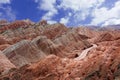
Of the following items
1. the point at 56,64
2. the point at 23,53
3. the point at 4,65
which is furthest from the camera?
the point at 23,53

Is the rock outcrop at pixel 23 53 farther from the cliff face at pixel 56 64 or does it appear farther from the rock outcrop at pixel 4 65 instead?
the rock outcrop at pixel 4 65

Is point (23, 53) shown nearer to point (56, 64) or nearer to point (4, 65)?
point (4, 65)

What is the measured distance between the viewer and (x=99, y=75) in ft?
88.6

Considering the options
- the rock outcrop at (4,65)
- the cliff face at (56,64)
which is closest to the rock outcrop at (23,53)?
the cliff face at (56,64)

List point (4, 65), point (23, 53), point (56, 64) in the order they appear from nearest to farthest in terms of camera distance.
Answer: point (56, 64)
point (4, 65)
point (23, 53)

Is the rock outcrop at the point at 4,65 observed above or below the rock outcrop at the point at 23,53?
below

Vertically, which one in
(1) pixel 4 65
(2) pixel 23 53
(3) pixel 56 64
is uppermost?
(2) pixel 23 53

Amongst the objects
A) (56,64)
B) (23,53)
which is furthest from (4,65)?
(56,64)

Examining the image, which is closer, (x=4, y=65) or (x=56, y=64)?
(x=56, y=64)

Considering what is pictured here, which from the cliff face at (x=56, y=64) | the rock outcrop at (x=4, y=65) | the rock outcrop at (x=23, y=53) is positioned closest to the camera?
the cliff face at (x=56, y=64)

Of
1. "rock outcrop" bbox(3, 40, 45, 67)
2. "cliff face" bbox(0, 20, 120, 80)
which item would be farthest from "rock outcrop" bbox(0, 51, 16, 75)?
"rock outcrop" bbox(3, 40, 45, 67)

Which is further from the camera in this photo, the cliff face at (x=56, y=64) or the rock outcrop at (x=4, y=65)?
the rock outcrop at (x=4, y=65)

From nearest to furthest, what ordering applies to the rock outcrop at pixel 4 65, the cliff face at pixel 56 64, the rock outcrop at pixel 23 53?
the cliff face at pixel 56 64, the rock outcrop at pixel 4 65, the rock outcrop at pixel 23 53

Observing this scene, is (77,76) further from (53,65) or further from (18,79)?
(18,79)
